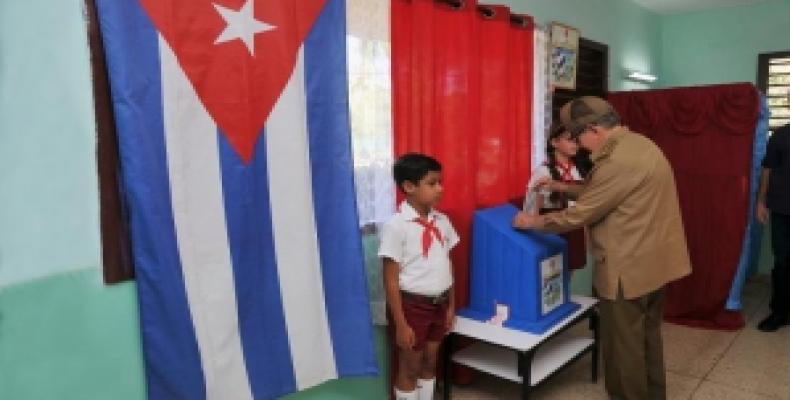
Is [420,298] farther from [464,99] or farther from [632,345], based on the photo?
[464,99]

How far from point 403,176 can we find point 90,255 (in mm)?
1041

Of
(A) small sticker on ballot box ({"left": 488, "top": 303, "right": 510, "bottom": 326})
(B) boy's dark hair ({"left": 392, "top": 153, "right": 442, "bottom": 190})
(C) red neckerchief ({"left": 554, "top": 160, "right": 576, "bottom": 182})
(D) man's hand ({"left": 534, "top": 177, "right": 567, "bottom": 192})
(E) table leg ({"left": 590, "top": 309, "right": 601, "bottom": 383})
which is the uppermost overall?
(B) boy's dark hair ({"left": 392, "top": 153, "right": 442, "bottom": 190})

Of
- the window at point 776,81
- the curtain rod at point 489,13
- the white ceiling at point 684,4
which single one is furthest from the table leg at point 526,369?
the window at point 776,81

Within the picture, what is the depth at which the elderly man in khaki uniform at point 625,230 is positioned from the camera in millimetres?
2002

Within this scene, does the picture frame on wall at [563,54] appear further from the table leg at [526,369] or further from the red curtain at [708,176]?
the table leg at [526,369]

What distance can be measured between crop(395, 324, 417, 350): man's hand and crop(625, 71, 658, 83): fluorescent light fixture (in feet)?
11.6

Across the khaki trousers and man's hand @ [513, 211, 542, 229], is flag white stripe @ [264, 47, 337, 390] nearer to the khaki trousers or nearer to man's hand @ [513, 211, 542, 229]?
man's hand @ [513, 211, 542, 229]

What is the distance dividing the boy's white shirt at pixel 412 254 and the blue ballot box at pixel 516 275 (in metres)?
0.45

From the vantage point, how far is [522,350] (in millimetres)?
2035

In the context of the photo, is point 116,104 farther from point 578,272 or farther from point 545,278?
point 578,272

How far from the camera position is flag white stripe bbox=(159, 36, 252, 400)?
1.47 m

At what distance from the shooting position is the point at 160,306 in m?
1.48

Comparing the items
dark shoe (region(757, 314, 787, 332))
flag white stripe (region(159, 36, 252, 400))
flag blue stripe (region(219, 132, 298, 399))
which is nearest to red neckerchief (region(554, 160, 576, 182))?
flag blue stripe (region(219, 132, 298, 399))

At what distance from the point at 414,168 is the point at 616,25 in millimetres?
3210
